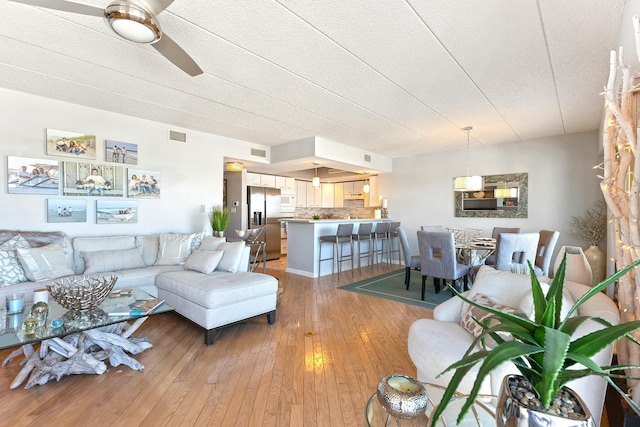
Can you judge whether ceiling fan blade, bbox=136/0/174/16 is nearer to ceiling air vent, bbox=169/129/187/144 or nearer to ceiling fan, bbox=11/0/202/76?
ceiling fan, bbox=11/0/202/76

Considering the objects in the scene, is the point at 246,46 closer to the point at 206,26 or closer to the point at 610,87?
the point at 206,26

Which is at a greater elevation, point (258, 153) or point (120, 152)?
point (258, 153)

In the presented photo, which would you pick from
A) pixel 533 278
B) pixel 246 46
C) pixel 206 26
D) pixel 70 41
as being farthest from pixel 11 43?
pixel 533 278

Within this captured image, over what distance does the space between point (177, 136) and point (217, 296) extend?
2.98 m

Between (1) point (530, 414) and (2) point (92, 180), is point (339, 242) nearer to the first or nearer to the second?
(2) point (92, 180)

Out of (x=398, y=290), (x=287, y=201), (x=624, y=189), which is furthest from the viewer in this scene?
(x=287, y=201)

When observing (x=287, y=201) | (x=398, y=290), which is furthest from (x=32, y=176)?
(x=287, y=201)

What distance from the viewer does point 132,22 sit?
169 cm

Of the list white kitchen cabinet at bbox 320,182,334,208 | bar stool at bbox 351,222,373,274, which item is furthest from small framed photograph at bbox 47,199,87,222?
white kitchen cabinet at bbox 320,182,334,208

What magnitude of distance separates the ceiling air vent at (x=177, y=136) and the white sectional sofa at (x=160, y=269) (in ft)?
5.08

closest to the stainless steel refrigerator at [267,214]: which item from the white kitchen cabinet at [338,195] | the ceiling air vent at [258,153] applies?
the ceiling air vent at [258,153]

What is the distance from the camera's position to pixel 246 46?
7.66 feet

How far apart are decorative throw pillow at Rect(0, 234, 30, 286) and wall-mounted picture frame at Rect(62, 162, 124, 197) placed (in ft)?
2.86

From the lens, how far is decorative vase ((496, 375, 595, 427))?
2.01 feet
